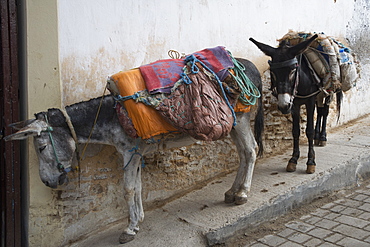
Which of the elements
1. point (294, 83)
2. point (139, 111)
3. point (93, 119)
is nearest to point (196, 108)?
point (139, 111)

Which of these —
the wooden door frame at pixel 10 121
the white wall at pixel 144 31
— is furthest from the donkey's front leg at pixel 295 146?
the wooden door frame at pixel 10 121

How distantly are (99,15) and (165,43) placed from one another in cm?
84

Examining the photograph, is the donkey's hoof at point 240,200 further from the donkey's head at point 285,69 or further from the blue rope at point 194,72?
the donkey's head at point 285,69

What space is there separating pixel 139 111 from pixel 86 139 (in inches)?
22.8

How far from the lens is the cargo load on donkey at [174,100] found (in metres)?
3.12

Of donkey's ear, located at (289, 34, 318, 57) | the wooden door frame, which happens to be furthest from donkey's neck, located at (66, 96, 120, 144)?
donkey's ear, located at (289, 34, 318, 57)

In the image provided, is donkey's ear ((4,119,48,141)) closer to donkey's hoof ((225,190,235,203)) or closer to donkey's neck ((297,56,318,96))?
donkey's hoof ((225,190,235,203))

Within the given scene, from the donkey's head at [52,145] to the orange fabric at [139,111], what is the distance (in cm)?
58

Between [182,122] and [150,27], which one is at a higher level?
[150,27]

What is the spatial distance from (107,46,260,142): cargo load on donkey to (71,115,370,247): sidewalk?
35.8 inches

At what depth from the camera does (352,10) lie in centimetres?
668

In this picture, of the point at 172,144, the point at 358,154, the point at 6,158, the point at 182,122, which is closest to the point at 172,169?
the point at 172,144

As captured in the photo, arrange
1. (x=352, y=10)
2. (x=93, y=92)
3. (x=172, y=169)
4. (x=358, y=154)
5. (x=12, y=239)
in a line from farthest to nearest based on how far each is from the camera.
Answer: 1. (x=352, y=10)
2. (x=358, y=154)
3. (x=172, y=169)
4. (x=93, y=92)
5. (x=12, y=239)

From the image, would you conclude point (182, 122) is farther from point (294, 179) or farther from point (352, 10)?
point (352, 10)
